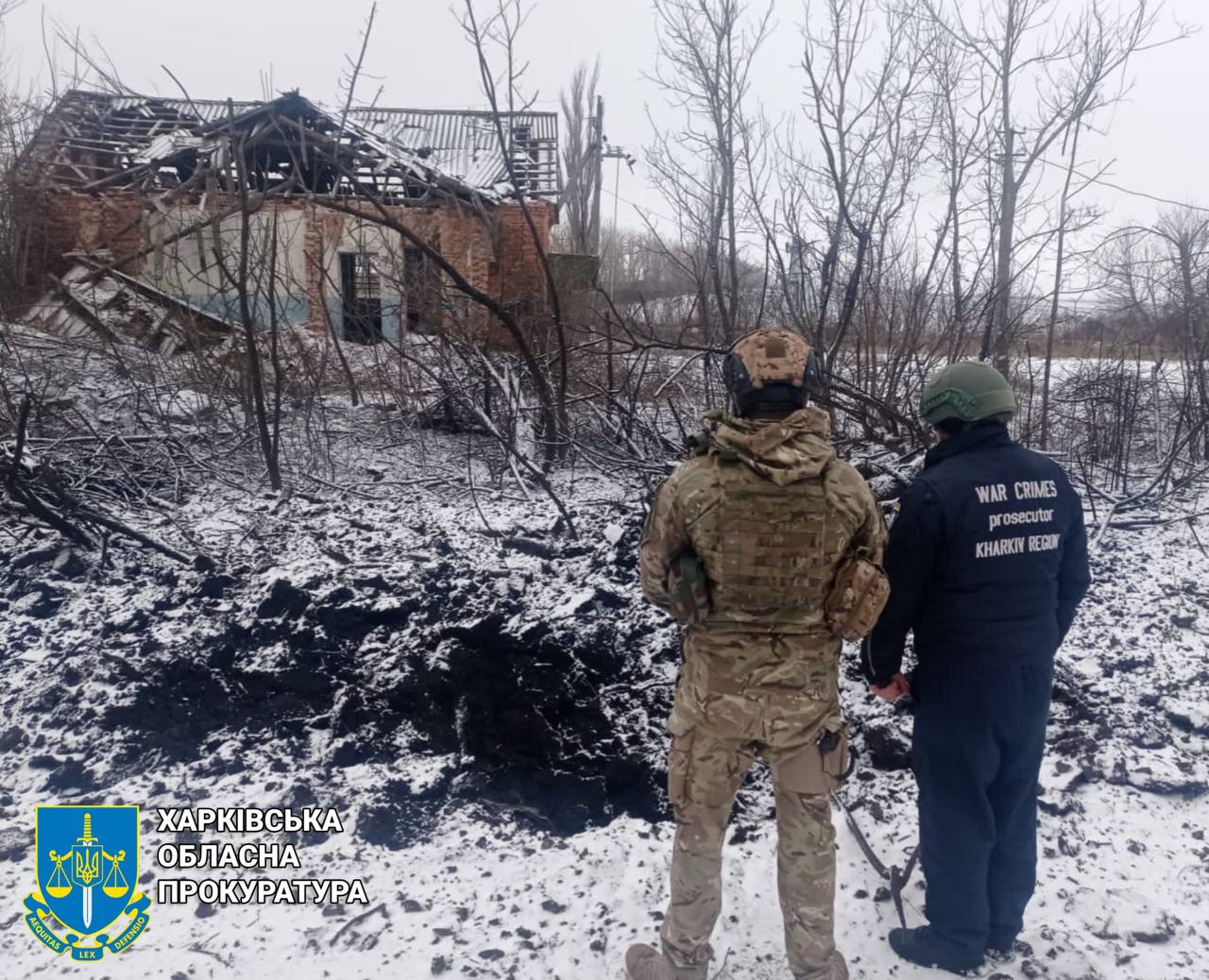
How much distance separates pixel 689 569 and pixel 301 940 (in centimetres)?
164

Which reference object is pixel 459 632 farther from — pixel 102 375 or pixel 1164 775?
pixel 102 375

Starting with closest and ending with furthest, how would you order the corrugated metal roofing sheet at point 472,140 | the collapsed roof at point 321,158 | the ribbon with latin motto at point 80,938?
the ribbon with latin motto at point 80,938 < the collapsed roof at point 321,158 < the corrugated metal roofing sheet at point 472,140

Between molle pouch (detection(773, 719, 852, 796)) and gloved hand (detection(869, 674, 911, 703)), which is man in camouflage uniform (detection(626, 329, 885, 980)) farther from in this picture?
gloved hand (detection(869, 674, 911, 703))

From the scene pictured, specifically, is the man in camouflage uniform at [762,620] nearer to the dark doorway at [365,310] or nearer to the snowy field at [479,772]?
the snowy field at [479,772]

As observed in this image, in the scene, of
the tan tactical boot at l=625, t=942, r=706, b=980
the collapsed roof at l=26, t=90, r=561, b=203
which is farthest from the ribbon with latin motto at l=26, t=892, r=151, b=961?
the collapsed roof at l=26, t=90, r=561, b=203

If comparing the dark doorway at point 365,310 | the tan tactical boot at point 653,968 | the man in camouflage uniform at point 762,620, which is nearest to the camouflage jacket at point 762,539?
the man in camouflage uniform at point 762,620

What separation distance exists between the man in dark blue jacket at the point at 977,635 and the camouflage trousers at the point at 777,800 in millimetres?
294

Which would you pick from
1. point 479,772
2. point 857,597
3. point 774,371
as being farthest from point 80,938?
point 774,371

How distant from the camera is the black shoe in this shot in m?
2.09

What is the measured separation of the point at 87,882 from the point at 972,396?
3.06 metres

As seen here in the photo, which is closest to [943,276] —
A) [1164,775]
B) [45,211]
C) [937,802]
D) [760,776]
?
[1164,775]

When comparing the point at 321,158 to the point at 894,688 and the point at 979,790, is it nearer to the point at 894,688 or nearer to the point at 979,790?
the point at 894,688

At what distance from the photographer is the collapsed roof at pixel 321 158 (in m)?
9.90

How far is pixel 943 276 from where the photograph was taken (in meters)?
6.00
